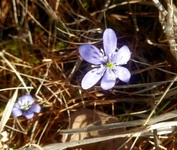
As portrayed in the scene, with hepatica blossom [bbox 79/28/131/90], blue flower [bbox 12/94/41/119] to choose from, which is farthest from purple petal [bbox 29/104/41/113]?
hepatica blossom [bbox 79/28/131/90]

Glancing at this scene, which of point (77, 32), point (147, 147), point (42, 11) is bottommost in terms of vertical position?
point (147, 147)

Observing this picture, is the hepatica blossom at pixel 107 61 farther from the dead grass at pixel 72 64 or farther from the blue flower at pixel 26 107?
the blue flower at pixel 26 107

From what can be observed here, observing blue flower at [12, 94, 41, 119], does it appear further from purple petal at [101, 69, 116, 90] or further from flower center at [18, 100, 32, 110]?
purple petal at [101, 69, 116, 90]

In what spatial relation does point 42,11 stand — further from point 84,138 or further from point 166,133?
point 166,133

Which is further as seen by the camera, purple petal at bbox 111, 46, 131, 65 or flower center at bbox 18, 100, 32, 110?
flower center at bbox 18, 100, 32, 110

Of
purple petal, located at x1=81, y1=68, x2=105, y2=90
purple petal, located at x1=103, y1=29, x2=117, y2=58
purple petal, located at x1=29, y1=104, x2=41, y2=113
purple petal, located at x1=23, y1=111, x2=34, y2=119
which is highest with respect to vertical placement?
purple petal, located at x1=103, y1=29, x2=117, y2=58

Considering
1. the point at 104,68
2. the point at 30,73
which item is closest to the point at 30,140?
the point at 30,73

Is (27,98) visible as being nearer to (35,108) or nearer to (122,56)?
(35,108)
